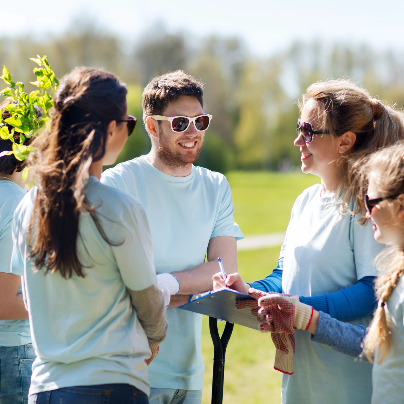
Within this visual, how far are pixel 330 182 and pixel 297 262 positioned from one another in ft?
1.44

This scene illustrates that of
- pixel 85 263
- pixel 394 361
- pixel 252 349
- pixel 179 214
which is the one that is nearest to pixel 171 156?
pixel 179 214

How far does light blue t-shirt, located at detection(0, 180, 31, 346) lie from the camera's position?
2327 millimetres

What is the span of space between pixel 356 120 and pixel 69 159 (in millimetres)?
1424

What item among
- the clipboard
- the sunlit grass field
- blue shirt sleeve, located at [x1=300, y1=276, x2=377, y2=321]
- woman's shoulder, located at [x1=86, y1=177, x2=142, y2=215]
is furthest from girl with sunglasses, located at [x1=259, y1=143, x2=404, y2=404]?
the sunlit grass field

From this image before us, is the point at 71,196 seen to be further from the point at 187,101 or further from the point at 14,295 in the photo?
the point at 187,101

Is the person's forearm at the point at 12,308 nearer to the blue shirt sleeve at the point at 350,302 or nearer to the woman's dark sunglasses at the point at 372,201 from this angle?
the blue shirt sleeve at the point at 350,302

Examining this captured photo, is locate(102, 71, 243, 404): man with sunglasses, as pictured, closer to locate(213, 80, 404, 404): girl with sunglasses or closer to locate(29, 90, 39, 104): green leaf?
locate(213, 80, 404, 404): girl with sunglasses

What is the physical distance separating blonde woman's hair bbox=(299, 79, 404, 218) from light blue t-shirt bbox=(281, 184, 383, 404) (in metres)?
0.18

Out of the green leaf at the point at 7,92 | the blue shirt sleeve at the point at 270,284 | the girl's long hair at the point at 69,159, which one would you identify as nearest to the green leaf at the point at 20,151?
the green leaf at the point at 7,92

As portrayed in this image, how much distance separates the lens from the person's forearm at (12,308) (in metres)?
2.27

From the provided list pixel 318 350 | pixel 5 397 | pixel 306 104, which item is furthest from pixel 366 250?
pixel 5 397

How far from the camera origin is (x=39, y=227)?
1.67m

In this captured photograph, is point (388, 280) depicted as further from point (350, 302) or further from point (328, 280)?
point (328, 280)

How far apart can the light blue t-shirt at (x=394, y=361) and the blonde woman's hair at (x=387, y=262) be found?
0.02 metres
